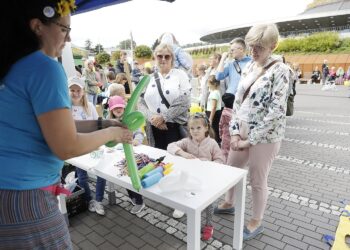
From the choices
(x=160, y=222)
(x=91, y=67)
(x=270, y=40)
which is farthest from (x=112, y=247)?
(x=91, y=67)

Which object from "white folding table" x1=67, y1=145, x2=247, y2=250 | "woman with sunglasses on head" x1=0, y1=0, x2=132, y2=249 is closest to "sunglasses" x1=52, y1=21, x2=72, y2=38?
"woman with sunglasses on head" x1=0, y1=0, x2=132, y2=249

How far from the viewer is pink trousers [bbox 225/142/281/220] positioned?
2.46 metres

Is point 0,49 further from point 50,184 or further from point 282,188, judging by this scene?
point 282,188

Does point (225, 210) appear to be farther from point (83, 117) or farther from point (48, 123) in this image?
point (48, 123)

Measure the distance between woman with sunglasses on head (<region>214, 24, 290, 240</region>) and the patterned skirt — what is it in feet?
5.85

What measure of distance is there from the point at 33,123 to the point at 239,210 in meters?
1.82

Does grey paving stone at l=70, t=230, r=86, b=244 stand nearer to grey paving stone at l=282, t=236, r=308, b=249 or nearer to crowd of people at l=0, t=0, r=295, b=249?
crowd of people at l=0, t=0, r=295, b=249

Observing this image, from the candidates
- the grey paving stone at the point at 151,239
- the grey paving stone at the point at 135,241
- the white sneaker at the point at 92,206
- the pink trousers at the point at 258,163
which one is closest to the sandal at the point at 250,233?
the pink trousers at the point at 258,163

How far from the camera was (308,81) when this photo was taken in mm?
24469

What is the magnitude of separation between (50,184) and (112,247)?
171 centimetres

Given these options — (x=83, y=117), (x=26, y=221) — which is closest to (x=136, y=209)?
(x=83, y=117)

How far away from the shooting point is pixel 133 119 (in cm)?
147

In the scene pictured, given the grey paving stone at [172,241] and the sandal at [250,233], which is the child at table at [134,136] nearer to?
the grey paving stone at [172,241]

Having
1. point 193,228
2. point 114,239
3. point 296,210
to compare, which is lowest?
point 296,210
